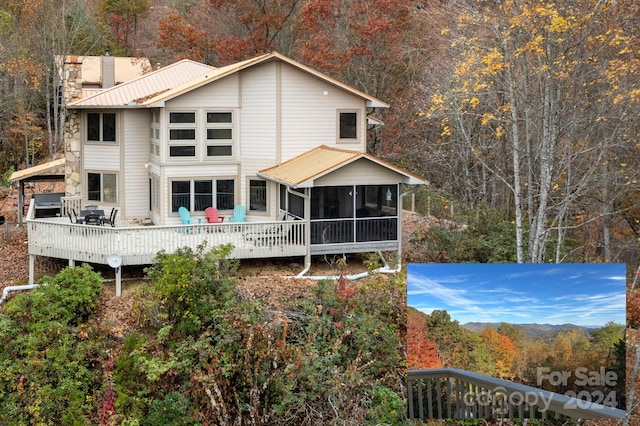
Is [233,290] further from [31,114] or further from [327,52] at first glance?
[31,114]

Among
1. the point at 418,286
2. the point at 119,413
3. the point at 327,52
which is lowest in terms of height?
the point at 119,413

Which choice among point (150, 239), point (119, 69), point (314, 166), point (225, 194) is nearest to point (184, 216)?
point (225, 194)

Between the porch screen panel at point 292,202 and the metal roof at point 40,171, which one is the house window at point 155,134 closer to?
the porch screen panel at point 292,202

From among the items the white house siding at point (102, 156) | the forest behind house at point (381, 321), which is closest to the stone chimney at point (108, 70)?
the white house siding at point (102, 156)

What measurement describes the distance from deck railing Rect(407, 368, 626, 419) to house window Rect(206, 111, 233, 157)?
42.7ft

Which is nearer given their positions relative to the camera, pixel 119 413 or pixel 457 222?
pixel 119 413

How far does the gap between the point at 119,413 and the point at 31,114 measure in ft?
88.2

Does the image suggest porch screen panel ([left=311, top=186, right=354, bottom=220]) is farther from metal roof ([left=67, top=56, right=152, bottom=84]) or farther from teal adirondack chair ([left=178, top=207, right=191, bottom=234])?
metal roof ([left=67, top=56, right=152, bottom=84])

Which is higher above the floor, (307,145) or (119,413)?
(307,145)

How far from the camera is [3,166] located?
37969 millimetres

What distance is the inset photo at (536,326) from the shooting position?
8727 millimetres

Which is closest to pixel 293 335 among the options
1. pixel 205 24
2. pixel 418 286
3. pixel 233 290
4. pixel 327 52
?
pixel 233 290

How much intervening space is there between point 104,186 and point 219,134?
4176 mm

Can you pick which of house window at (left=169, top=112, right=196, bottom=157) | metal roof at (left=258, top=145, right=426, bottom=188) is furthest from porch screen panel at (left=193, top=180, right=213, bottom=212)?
metal roof at (left=258, top=145, right=426, bottom=188)
